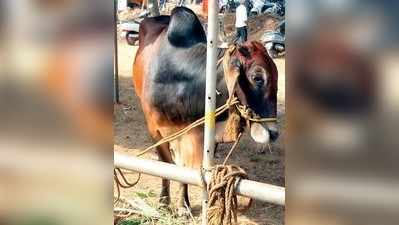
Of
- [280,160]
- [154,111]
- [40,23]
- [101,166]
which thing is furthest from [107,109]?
[280,160]

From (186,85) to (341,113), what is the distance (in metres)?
2.72

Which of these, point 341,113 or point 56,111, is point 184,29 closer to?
point 56,111

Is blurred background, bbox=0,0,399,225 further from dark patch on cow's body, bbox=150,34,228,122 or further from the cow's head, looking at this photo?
dark patch on cow's body, bbox=150,34,228,122

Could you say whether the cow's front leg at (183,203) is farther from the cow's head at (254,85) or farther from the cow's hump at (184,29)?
the cow's hump at (184,29)

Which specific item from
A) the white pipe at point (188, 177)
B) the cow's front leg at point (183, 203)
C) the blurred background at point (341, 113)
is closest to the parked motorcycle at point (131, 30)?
the cow's front leg at point (183, 203)

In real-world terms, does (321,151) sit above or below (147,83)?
below

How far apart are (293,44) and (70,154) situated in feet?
1.41

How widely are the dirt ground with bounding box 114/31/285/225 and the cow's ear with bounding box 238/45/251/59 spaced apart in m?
0.45

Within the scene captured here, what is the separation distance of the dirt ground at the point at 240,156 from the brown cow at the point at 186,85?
0.23 meters

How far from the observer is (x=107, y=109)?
3.07 feet

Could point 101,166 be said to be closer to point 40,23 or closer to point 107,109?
point 107,109

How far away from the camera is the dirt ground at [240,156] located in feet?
12.0

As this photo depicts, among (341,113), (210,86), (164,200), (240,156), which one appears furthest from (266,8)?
(341,113)

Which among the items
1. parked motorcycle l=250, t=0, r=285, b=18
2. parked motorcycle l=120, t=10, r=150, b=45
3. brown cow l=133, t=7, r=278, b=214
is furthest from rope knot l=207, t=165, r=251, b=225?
parked motorcycle l=250, t=0, r=285, b=18
